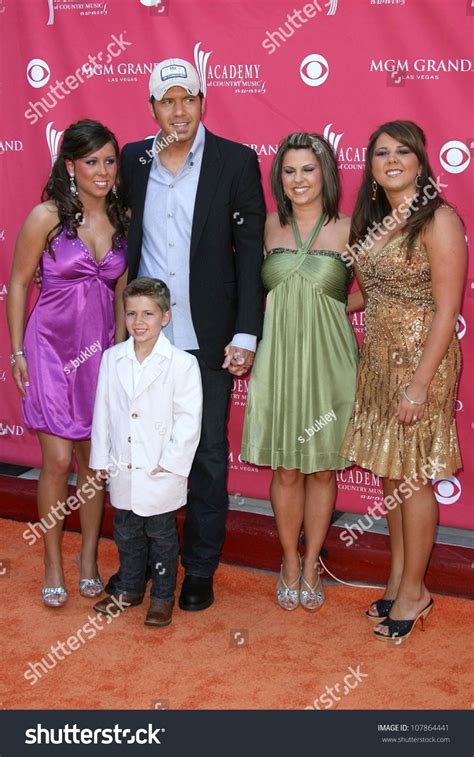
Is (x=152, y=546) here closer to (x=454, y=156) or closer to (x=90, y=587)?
(x=90, y=587)

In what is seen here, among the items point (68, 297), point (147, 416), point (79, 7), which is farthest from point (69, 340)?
point (79, 7)

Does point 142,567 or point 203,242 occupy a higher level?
point 203,242

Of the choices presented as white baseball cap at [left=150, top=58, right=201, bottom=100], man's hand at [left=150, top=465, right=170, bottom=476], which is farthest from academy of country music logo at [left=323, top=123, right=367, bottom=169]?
man's hand at [left=150, top=465, right=170, bottom=476]

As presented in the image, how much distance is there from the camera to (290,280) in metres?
3.01

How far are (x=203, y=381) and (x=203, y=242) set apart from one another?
47 cm

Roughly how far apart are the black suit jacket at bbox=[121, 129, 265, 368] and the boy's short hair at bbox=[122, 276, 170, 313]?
0.14 metres

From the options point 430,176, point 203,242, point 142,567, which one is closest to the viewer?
point 430,176

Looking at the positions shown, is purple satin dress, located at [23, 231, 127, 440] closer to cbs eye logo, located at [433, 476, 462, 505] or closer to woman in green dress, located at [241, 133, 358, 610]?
woman in green dress, located at [241, 133, 358, 610]

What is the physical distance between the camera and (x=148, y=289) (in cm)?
289

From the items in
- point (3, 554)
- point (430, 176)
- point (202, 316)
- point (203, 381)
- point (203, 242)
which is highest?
point (430, 176)

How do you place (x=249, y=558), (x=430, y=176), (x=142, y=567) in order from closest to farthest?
(x=430, y=176), (x=142, y=567), (x=249, y=558)

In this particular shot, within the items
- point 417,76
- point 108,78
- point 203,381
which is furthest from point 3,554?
point 417,76

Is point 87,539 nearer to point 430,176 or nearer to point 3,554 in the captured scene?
point 3,554

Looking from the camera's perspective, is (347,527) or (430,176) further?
(347,527)
